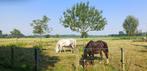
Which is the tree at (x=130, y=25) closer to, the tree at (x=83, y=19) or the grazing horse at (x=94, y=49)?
the tree at (x=83, y=19)

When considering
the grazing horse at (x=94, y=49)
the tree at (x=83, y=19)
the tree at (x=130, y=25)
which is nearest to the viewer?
the grazing horse at (x=94, y=49)

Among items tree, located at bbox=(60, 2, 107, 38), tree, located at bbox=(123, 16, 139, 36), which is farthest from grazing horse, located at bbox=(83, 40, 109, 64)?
tree, located at bbox=(123, 16, 139, 36)

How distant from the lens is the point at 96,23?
95375mm

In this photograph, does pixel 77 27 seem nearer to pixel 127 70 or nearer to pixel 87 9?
pixel 87 9

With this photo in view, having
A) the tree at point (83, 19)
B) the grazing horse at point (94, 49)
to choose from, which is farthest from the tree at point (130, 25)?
the grazing horse at point (94, 49)

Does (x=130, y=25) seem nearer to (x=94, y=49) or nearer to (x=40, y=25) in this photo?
(x=40, y=25)

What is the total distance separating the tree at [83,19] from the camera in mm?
92875

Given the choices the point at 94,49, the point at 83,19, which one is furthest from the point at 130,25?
the point at 94,49

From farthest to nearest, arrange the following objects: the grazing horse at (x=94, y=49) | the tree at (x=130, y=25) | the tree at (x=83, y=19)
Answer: the tree at (x=130, y=25)
the tree at (x=83, y=19)
the grazing horse at (x=94, y=49)

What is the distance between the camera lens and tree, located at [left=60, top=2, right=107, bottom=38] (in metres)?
92.9

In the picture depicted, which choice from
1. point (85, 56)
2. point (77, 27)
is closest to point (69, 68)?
point (85, 56)

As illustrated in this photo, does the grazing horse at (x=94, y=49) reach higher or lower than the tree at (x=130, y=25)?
lower

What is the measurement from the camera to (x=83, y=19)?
93.4m

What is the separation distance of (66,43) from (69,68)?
13800mm
